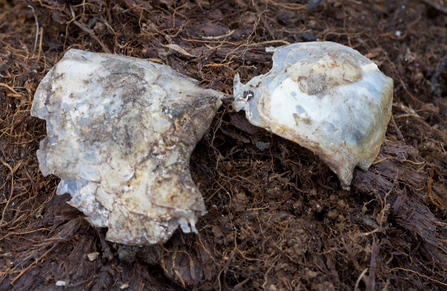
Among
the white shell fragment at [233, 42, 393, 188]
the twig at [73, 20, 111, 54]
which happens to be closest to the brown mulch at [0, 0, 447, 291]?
the twig at [73, 20, 111, 54]

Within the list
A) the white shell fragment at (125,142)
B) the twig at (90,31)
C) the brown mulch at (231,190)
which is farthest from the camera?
the twig at (90,31)

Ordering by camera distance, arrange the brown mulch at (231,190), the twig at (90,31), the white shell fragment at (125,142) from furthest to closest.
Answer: the twig at (90,31) → the brown mulch at (231,190) → the white shell fragment at (125,142)

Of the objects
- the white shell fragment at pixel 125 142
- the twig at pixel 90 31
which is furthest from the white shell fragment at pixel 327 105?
the twig at pixel 90 31

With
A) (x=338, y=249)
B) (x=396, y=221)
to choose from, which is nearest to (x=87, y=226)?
(x=338, y=249)

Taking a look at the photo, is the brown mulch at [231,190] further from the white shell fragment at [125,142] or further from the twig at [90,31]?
the white shell fragment at [125,142]

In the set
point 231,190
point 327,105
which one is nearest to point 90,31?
point 231,190

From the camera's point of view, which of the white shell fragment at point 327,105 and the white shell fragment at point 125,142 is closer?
the white shell fragment at point 125,142
